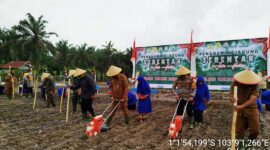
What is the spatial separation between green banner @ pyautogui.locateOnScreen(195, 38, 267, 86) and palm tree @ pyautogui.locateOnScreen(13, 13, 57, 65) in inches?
1574

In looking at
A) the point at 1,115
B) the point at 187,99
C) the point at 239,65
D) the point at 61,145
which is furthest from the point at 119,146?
the point at 239,65

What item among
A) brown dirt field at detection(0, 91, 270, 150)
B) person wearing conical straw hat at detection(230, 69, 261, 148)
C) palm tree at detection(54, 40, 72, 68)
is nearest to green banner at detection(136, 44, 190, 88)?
brown dirt field at detection(0, 91, 270, 150)

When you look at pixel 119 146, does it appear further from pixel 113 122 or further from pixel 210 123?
pixel 210 123

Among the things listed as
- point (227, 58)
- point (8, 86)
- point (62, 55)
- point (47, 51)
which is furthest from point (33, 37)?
point (227, 58)

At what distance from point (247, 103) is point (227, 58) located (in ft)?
28.0

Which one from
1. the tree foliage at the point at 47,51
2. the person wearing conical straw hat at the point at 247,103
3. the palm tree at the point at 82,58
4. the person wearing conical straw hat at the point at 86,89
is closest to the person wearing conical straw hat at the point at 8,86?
the person wearing conical straw hat at the point at 86,89

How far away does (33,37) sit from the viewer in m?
48.5

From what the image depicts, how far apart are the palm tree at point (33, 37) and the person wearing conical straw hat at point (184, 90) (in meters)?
44.6

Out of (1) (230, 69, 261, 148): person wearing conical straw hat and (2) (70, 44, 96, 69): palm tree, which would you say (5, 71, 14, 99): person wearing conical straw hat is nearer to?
(1) (230, 69, 261, 148): person wearing conical straw hat

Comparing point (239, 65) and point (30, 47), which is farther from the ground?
point (30, 47)

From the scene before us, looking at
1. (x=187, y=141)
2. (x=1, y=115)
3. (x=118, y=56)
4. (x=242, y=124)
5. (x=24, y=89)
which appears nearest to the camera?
(x=242, y=124)

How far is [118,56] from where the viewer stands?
171ft

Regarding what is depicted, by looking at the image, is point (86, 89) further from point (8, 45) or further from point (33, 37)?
point (8, 45)

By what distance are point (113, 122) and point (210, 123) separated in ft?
9.51
